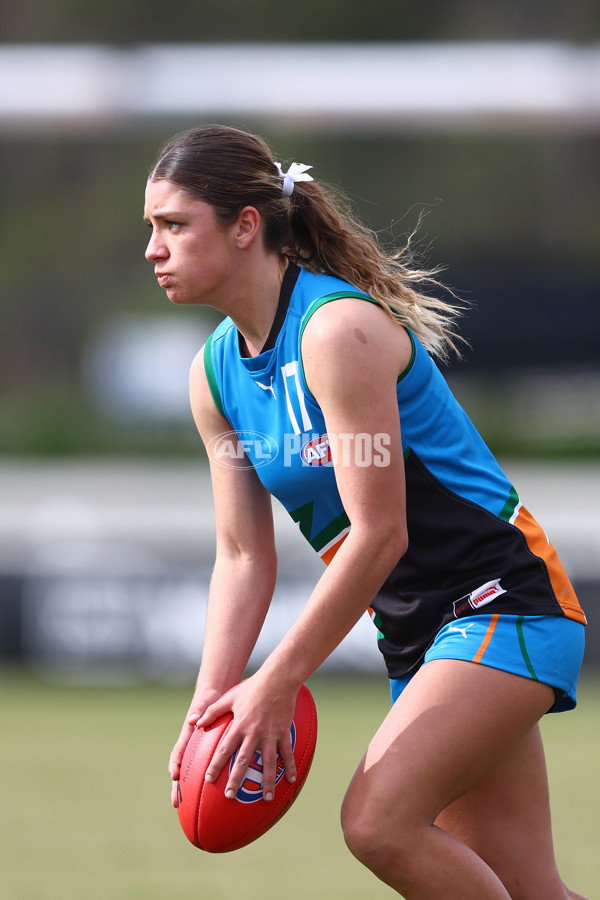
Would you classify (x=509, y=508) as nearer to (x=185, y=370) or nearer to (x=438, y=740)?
(x=438, y=740)

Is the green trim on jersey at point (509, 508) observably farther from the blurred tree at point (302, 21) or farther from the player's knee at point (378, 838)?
the blurred tree at point (302, 21)

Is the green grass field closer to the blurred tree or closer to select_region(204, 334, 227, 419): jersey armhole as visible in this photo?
select_region(204, 334, 227, 419): jersey armhole

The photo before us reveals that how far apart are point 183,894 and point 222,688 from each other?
1738 millimetres

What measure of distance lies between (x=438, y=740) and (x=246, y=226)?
121cm

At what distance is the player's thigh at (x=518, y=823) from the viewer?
2975 mm

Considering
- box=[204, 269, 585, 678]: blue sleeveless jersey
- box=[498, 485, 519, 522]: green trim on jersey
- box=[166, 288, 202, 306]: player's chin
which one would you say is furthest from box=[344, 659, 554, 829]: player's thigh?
box=[166, 288, 202, 306]: player's chin

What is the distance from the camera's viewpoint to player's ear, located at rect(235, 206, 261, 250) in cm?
285

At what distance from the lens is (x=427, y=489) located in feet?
9.37

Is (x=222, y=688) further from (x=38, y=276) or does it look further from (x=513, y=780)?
(x=38, y=276)

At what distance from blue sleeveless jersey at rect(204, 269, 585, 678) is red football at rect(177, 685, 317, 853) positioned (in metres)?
0.35

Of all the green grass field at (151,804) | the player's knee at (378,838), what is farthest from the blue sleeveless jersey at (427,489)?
the green grass field at (151,804)

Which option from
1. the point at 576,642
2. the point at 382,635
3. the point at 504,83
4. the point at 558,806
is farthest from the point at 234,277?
the point at 504,83

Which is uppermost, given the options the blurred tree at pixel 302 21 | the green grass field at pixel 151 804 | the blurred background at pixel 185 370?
the blurred tree at pixel 302 21

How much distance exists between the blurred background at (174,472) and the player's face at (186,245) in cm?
59
